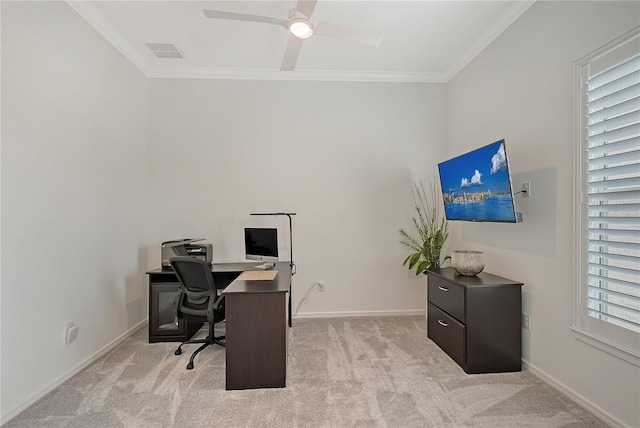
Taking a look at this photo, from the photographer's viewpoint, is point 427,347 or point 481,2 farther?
point 427,347

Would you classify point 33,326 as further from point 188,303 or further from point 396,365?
point 396,365

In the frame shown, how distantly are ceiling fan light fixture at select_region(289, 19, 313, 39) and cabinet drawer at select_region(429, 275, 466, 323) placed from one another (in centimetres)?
233

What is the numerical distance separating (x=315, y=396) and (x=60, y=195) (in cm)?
241

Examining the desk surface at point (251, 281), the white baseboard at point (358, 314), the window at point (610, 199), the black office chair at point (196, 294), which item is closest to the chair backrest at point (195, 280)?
the black office chair at point (196, 294)

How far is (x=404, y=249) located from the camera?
397cm

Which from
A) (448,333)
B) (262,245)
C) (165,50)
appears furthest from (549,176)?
(165,50)

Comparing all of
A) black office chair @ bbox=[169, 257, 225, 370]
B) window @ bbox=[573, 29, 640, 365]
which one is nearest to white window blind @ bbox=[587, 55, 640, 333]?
window @ bbox=[573, 29, 640, 365]

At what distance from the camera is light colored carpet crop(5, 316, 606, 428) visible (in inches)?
76.2

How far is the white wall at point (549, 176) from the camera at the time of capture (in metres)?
1.89

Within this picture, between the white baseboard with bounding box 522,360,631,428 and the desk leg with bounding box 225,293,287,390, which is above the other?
the desk leg with bounding box 225,293,287,390

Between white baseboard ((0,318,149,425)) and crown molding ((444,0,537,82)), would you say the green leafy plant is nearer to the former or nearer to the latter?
crown molding ((444,0,537,82))

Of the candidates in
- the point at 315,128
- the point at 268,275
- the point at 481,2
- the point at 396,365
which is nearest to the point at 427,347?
the point at 396,365

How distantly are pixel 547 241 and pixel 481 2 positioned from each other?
6.57 ft

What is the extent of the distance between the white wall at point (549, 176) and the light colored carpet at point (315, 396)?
259mm
